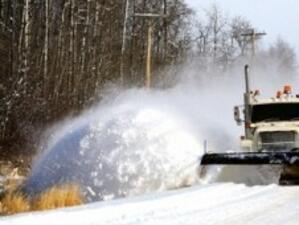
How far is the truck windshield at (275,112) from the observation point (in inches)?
641

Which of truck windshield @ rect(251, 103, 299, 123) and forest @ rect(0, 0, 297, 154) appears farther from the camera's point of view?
forest @ rect(0, 0, 297, 154)

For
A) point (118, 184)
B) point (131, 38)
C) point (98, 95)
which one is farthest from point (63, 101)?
point (131, 38)

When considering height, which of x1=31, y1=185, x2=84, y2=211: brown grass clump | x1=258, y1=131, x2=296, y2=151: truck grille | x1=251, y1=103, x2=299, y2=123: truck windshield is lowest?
x1=31, y1=185, x2=84, y2=211: brown grass clump

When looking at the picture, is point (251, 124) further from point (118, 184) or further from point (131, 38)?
point (131, 38)

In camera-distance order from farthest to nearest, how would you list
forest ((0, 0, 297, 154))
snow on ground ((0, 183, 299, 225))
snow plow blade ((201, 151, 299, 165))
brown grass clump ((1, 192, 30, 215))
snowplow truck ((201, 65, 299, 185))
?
forest ((0, 0, 297, 154)) < snowplow truck ((201, 65, 299, 185)) < snow plow blade ((201, 151, 299, 165)) < brown grass clump ((1, 192, 30, 215)) < snow on ground ((0, 183, 299, 225))

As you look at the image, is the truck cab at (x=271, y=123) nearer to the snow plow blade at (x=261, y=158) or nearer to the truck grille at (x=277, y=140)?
the truck grille at (x=277, y=140)

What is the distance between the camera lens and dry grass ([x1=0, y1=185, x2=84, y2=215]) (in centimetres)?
1052

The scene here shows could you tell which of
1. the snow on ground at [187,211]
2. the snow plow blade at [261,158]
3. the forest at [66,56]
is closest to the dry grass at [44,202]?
the snow on ground at [187,211]

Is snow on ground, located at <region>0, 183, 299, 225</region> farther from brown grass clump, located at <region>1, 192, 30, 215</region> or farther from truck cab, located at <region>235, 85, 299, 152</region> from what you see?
truck cab, located at <region>235, 85, 299, 152</region>

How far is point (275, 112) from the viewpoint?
16406mm

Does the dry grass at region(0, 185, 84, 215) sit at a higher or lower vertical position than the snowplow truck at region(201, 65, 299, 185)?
lower

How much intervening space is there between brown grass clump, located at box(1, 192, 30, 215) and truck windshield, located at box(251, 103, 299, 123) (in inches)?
268

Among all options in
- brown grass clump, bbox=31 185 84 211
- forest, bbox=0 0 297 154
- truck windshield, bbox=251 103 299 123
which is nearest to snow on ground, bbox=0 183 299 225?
brown grass clump, bbox=31 185 84 211

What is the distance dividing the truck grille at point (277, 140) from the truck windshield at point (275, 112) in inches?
18.3
